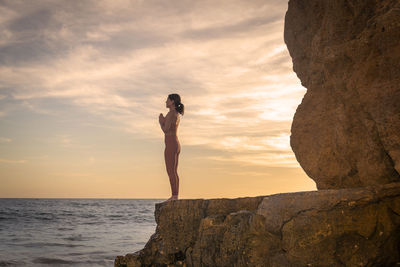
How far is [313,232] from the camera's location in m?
3.35

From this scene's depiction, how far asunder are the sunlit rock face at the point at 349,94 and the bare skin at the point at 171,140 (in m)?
2.43

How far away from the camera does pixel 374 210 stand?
131 inches

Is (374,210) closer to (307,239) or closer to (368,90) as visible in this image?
(307,239)

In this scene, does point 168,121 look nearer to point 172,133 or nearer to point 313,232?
point 172,133

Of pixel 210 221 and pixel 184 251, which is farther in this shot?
pixel 184 251

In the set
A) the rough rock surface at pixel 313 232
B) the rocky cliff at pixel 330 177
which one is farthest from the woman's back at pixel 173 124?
the rough rock surface at pixel 313 232

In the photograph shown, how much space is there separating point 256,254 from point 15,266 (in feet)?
31.0

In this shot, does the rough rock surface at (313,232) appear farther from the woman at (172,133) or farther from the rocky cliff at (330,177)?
the woman at (172,133)

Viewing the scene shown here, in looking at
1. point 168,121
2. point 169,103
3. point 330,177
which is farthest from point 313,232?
point 169,103

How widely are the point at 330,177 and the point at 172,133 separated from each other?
123 inches

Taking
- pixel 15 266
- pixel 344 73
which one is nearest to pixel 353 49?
pixel 344 73

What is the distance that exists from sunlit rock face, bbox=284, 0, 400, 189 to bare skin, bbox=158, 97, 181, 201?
7.98 feet

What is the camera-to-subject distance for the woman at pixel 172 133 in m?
6.60

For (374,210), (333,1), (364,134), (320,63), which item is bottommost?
(374,210)
